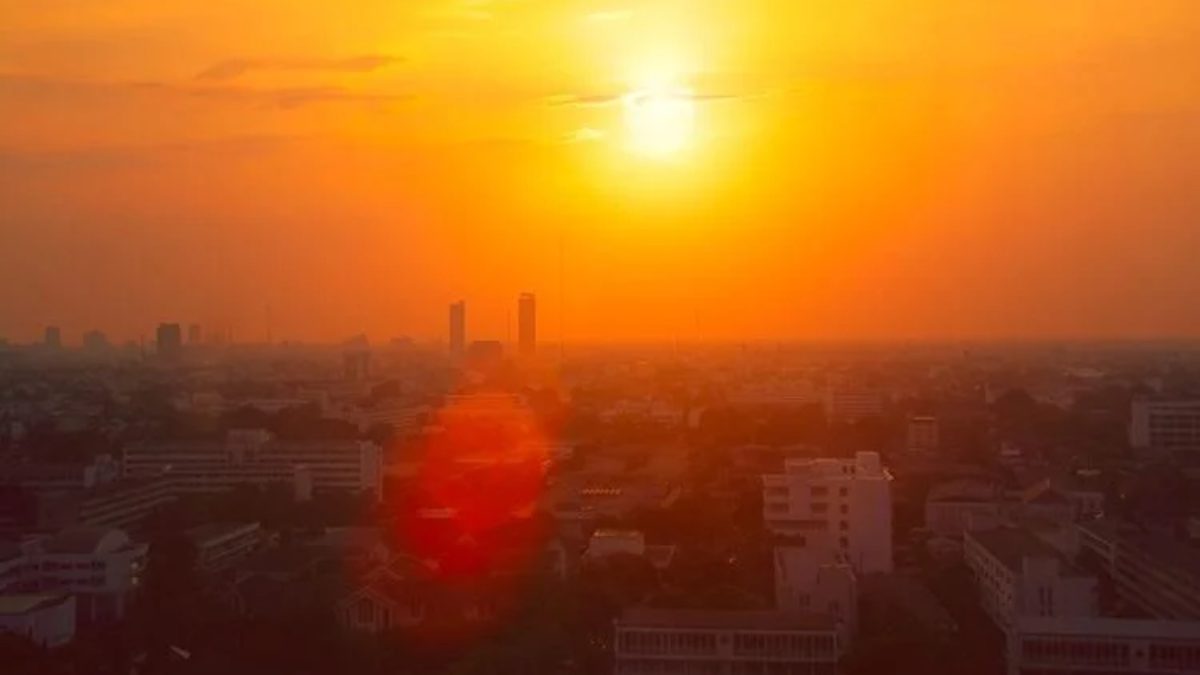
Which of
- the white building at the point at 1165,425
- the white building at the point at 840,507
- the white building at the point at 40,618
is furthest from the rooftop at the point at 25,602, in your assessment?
the white building at the point at 1165,425

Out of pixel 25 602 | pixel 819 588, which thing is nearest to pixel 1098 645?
pixel 819 588

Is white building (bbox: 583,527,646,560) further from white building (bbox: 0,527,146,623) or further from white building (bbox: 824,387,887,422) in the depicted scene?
white building (bbox: 824,387,887,422)

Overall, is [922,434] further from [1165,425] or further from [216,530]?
[216,530]

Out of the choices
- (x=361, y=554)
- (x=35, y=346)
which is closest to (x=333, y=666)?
(x=361, y=554)

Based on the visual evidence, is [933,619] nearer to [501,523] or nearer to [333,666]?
[333,666]

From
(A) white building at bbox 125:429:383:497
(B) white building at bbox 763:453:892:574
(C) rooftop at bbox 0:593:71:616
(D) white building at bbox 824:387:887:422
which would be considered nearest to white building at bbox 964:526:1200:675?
(B) white building at bbox 763:453:892:574

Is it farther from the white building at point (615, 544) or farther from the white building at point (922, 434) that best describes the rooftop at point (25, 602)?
the white building at point (922, 434)
